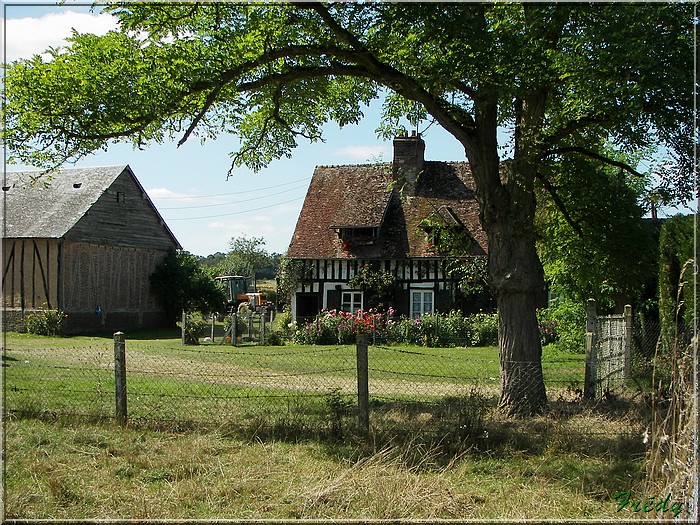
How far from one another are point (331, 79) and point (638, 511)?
32.0ft

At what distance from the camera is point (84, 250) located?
30.0 m

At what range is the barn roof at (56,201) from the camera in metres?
29.1

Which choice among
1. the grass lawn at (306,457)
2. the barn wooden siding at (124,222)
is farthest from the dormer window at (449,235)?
the barn wooden siding at (124,222)

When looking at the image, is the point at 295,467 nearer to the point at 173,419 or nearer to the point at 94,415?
the point at 173,419

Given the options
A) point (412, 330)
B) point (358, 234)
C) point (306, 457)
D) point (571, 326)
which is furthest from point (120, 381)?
point (358, 234)

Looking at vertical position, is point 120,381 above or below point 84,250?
below

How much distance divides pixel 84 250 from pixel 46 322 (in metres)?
3.68

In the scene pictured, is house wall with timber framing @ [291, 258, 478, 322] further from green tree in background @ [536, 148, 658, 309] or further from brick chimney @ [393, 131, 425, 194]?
green tree in background @ [536, 148, 658, 309]

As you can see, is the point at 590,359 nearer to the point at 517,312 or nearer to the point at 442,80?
the point at 517,312

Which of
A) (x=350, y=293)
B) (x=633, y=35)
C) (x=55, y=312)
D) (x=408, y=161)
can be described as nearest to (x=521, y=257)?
(x=633, y=35)

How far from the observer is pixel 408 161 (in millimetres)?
30797

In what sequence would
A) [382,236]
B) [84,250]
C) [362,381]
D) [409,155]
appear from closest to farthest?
[362,381] → [382,236] → [84,250] → [409,155]

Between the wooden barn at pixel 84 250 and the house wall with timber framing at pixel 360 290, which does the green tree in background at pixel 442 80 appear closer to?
the house wall with timber framing at pixel 360 290

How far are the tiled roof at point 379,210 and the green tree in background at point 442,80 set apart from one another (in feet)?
57.5
